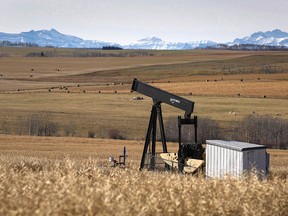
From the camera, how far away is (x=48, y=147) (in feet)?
129

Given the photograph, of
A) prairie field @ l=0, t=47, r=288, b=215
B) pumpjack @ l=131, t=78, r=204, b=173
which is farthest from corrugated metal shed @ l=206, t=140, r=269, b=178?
pumpjack @ l=131, t=78, r=204, b=173

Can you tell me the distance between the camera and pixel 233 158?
59.4 feet

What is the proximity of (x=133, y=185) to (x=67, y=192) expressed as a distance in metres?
2.13

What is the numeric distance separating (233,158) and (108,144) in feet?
81.9

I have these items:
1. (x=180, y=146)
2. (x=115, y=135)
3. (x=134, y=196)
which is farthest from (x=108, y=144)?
(x=134, y=196)

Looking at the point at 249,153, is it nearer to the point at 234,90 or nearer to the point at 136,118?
the point at 136,118

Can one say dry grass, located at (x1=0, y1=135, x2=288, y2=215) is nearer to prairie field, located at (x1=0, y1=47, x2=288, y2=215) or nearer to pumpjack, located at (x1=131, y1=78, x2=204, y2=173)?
prairie field, located at (x1=0, y1=47, x2=288, y2=215)

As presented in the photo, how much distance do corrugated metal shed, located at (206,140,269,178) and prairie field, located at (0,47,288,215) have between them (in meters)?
0.98

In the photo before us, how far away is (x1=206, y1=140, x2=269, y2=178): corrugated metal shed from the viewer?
17656mm

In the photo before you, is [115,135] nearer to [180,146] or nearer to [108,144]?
[108,144]

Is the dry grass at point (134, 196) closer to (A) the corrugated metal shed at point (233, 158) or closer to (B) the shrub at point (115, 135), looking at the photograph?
(A) the corrugated metal shed at point (233, 158)

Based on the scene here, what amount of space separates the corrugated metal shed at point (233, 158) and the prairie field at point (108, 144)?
98cm

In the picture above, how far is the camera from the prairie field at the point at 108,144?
8.03m

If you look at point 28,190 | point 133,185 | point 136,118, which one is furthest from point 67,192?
point 136,118
